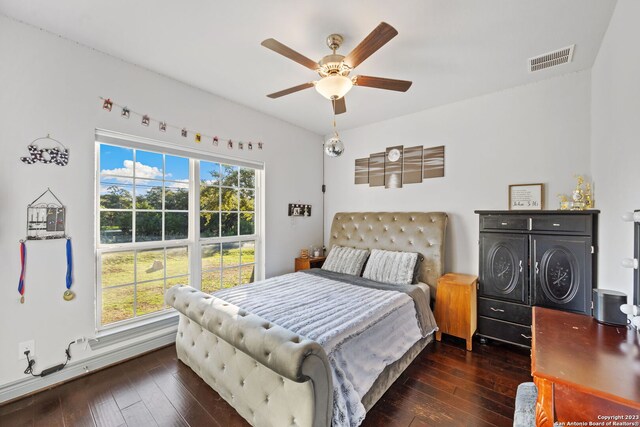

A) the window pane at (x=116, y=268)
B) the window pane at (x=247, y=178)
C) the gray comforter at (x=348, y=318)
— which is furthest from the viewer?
the window pane at (x=247, y=178)

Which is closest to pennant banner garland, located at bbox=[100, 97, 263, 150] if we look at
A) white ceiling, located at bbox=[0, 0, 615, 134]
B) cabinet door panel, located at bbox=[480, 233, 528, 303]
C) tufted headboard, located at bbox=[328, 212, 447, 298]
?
white ceiling, located at bbox=[0, 0, 615, 134]

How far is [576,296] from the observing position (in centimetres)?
227

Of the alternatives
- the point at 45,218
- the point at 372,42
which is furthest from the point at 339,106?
the point at 45,218

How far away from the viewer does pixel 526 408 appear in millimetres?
1475

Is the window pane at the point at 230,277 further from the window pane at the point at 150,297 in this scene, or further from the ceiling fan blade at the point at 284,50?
the ceiling fan blade at the point at 284,50

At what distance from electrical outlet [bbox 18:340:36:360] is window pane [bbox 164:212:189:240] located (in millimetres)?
1219

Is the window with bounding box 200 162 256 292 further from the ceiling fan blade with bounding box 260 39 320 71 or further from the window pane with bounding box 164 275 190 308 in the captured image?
the ceiling fan blade with bounding box 260 39 320 71

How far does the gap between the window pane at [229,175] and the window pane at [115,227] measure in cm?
108

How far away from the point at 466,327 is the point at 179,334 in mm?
2794

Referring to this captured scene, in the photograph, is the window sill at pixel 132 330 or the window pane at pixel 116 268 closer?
the window sill at pixel 132 330

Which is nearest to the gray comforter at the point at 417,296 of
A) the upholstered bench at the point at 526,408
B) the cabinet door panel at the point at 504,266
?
the cabinet door panel at the point at 504,266

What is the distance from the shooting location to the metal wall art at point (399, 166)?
340 centimetres

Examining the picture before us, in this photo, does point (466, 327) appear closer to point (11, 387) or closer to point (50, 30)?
point (11, 387)

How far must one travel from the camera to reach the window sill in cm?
232
